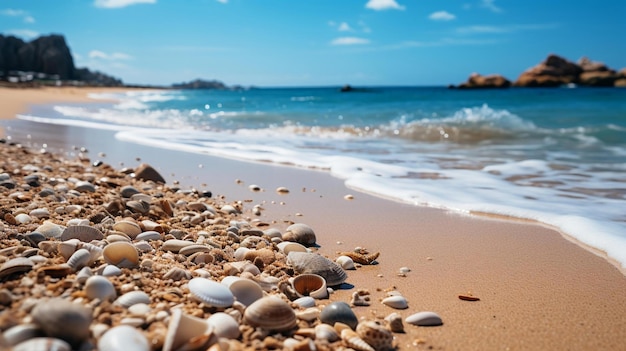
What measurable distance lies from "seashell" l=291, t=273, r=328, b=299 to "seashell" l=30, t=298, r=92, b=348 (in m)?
1.06

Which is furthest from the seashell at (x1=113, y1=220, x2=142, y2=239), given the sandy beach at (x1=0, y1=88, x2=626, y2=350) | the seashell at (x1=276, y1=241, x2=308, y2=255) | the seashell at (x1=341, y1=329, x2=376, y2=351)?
the seashell at (x1=341, y1=329, x2=376, y2=351)

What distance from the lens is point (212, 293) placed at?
6.47ft

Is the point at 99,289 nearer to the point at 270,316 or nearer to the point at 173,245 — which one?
the point at 270,316

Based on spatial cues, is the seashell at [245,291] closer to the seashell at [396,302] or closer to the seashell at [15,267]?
the seashell at [396,302]

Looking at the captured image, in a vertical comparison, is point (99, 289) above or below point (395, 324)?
above

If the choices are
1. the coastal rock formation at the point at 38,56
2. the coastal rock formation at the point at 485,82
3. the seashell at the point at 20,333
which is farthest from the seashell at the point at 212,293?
the coastal rock formation at the point at 38,56

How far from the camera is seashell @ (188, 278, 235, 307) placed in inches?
76.8

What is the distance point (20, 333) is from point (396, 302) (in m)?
1.52

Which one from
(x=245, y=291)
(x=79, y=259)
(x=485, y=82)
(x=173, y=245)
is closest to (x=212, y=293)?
(x=245, y=291)

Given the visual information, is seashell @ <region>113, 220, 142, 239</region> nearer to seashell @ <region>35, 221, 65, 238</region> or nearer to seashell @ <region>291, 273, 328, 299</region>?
seashell @ <region>35, 221, 65, 238</region>

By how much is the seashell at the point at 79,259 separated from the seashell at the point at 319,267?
100cm

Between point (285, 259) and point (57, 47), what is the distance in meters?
87.1

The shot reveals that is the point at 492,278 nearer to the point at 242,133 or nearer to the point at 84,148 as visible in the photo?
the point at 84,148

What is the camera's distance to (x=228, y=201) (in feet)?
14.5
